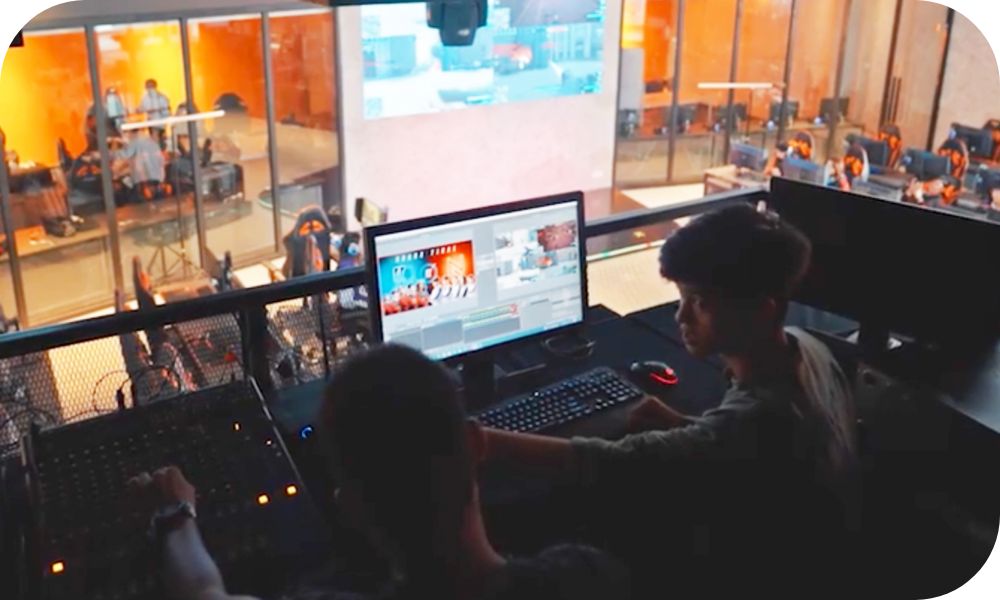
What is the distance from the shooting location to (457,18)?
2.39 metres

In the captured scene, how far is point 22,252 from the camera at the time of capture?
25.3 feet

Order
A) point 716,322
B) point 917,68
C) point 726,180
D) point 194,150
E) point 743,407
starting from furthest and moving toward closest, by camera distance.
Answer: point 917,68 < point 726,180 < point 194,150 < point 716,322 < point 743,407

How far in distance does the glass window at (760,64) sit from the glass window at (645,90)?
3.19 feet

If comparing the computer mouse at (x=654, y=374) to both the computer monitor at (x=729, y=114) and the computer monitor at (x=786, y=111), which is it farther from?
the computer monitor at (x=786, y=111)

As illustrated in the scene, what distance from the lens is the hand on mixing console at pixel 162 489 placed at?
157 cm

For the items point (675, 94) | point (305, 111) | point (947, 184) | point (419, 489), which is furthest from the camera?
point (675, 94)

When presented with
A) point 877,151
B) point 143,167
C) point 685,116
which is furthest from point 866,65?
point 143,167

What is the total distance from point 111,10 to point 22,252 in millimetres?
1985

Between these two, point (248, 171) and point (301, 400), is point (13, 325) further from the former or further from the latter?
point (301, 400)

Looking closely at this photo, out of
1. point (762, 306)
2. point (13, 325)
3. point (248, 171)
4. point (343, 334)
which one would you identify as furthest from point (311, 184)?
point (762, 306)

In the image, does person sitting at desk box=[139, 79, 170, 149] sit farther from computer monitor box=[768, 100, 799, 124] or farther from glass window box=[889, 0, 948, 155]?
glass window box=[889, 0, 948, 155]

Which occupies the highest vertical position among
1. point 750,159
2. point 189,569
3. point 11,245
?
point 189,569

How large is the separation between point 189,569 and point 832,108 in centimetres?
1276

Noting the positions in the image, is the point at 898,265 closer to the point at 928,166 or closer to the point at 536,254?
the point at 536,254
